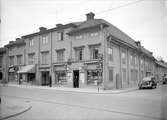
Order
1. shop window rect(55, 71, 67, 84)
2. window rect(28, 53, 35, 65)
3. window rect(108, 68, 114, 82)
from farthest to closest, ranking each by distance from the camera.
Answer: window rect(28, 53, 35, 65) < shop window rect(55, 71, 67, 84) < window rect(108, 68, 114, 82)

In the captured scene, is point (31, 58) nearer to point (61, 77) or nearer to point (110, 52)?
point (61, 77)

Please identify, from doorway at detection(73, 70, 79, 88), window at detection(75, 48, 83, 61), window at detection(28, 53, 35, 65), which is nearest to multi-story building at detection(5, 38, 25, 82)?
window at detection(28, 53, 35, 65)

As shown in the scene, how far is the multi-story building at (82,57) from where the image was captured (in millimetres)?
22547

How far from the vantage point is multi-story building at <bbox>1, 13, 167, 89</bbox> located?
22547mm

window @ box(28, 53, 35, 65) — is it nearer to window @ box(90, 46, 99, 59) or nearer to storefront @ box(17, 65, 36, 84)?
storefront @ box(17, 65, 36, 84)

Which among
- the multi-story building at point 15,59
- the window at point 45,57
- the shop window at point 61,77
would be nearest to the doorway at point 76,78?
the shop window at point 61,77

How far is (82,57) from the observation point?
2453 cm

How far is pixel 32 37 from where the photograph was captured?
33.2 metres

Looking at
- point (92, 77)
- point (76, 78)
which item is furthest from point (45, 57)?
point (92, 77)

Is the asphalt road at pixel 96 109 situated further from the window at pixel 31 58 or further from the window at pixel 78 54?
the window at pixel 31 58

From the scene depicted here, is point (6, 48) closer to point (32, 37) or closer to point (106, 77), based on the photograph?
point (32, 37)

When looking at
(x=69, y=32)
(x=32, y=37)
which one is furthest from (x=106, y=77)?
(x=32, y=37)

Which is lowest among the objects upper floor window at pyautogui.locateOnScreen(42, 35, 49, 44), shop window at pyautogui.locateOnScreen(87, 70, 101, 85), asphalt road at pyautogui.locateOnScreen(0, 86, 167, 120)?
asphalt road at pyautogui.locateOnScreen(0, 86, 167, 120)

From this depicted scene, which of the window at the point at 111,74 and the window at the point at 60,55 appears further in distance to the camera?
the window at the point at 60,55
